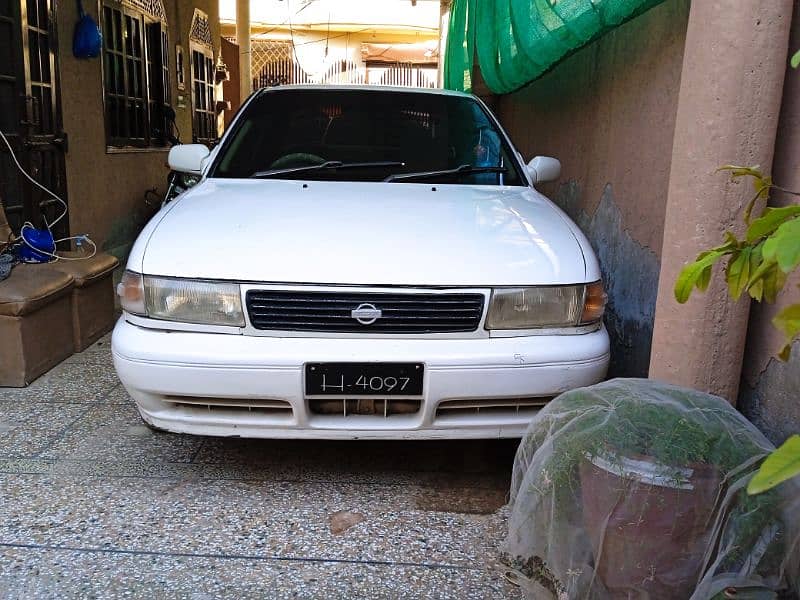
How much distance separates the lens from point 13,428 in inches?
136

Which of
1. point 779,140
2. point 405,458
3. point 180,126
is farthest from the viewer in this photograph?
point 180,126

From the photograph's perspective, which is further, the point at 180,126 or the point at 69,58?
the point at 180,126

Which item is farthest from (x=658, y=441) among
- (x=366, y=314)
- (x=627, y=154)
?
(x=627, y=154)

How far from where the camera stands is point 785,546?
1708 millimetres

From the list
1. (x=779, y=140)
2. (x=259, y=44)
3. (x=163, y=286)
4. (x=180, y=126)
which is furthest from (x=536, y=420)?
(x=259, y=44)

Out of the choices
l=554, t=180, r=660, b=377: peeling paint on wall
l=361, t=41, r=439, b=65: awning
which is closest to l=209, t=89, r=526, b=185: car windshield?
l=554, t=180, r=660, b=377: peeling paint on wall

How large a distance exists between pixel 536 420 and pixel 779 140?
3.99 ft

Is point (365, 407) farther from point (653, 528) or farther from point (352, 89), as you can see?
point (352, 89)

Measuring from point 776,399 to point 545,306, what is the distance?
0.81 meters

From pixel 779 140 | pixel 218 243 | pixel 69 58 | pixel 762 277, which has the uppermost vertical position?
pixel 69 58

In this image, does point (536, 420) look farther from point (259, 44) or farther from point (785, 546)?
point (259, 44)

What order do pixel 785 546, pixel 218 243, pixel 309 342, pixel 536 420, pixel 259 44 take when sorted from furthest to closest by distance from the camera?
1. pixel 259 44
2. pixel 218 243
3. pixel 309 342
4. pixel 536 420
5. pixel 785 546

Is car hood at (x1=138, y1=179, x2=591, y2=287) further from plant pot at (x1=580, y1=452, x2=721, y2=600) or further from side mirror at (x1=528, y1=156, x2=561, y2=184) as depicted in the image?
plant pot at (x1=580, y1=452, x2=721, y2=600)

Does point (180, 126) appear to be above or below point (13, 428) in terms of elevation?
above
